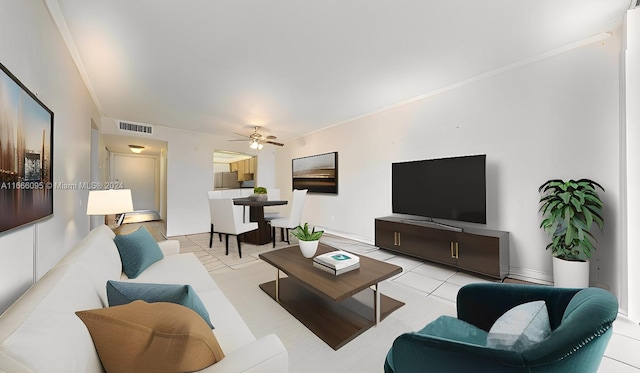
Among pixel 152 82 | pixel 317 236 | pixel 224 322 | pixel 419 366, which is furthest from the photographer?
pixel 152 82

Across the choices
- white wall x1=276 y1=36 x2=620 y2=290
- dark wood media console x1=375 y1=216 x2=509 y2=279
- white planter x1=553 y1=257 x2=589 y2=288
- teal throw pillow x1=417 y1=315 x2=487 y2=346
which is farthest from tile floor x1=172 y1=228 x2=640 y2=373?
teal throw pillow x1=417 y1=315 x2=487 y2=346

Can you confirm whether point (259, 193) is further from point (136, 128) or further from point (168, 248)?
point (136, 128)

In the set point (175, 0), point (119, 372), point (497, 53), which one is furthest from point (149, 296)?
point (497, 53)

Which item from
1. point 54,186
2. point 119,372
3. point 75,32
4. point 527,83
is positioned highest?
point 75,32

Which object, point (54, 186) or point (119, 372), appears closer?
point (119, 372)

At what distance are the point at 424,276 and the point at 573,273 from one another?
4.38 ft

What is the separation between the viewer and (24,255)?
4.46 ft

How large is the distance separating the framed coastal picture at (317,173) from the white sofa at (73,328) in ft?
13.3

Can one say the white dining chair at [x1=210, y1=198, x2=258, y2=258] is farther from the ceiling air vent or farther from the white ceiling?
the ceiling air vent

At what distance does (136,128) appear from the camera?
4.99 m

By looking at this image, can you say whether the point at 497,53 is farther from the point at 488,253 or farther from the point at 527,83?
the point at 488,253

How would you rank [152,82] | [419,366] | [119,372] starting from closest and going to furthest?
[119,372]
[419,366]
[152,82]

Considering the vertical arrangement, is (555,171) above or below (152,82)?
below

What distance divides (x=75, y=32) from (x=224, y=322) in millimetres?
2849
